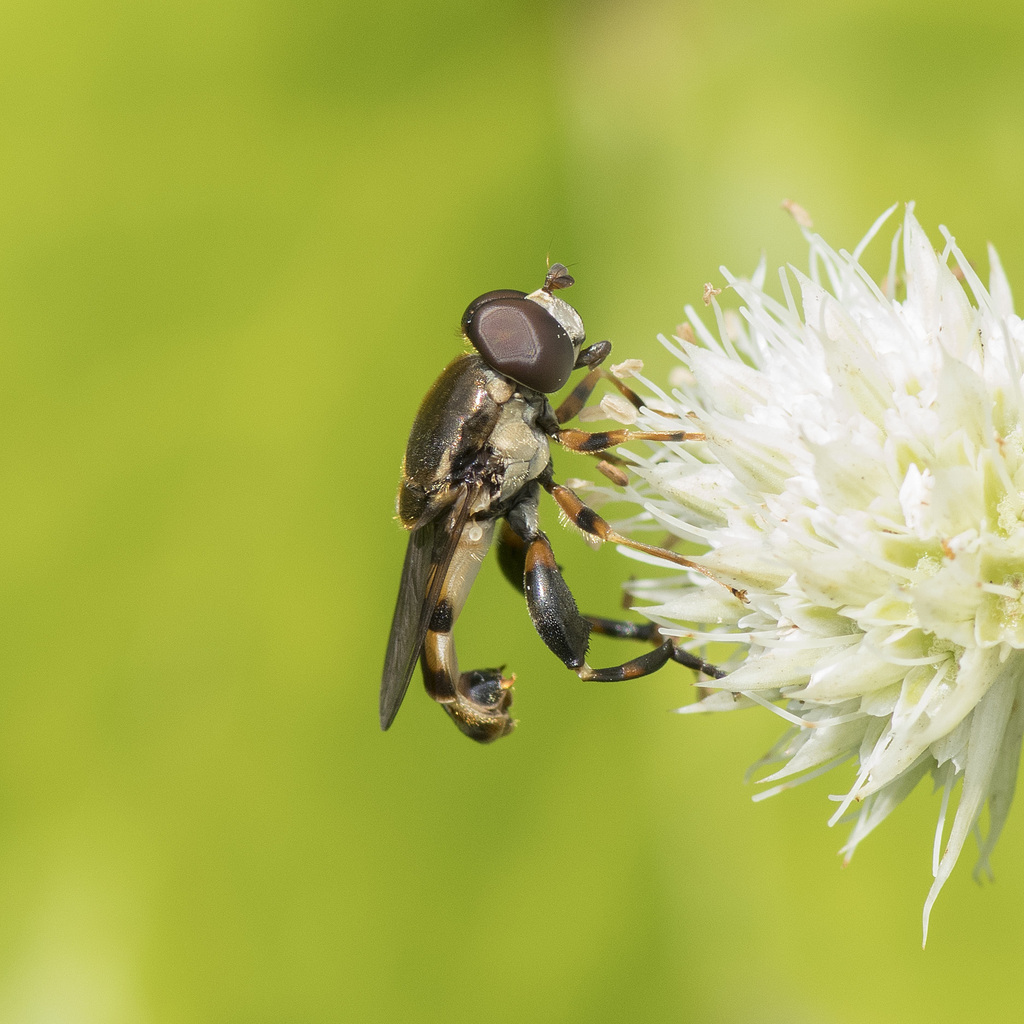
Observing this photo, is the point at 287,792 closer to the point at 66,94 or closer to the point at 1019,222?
the point at 66,94

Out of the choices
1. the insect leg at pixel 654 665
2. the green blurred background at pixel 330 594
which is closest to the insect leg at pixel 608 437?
the insect leg at pixel 654 665

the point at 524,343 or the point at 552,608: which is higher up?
the point at 524,343

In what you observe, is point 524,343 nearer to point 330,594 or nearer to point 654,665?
point 654,665

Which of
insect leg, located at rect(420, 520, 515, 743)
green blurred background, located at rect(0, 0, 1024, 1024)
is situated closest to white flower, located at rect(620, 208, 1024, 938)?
insect leg, located at rect(420, 520, 515, 743)

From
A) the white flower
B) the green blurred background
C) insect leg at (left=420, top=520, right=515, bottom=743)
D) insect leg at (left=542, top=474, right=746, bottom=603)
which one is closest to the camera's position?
the white flower

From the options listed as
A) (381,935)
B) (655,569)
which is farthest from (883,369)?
(381,935)

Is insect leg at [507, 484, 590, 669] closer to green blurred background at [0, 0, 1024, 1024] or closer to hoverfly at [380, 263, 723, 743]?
hoverfly at [380, 263, 723, 743]

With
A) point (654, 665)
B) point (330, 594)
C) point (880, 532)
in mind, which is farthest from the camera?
point (330, 594)

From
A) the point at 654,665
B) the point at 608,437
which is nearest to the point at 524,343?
the point at 608,437
